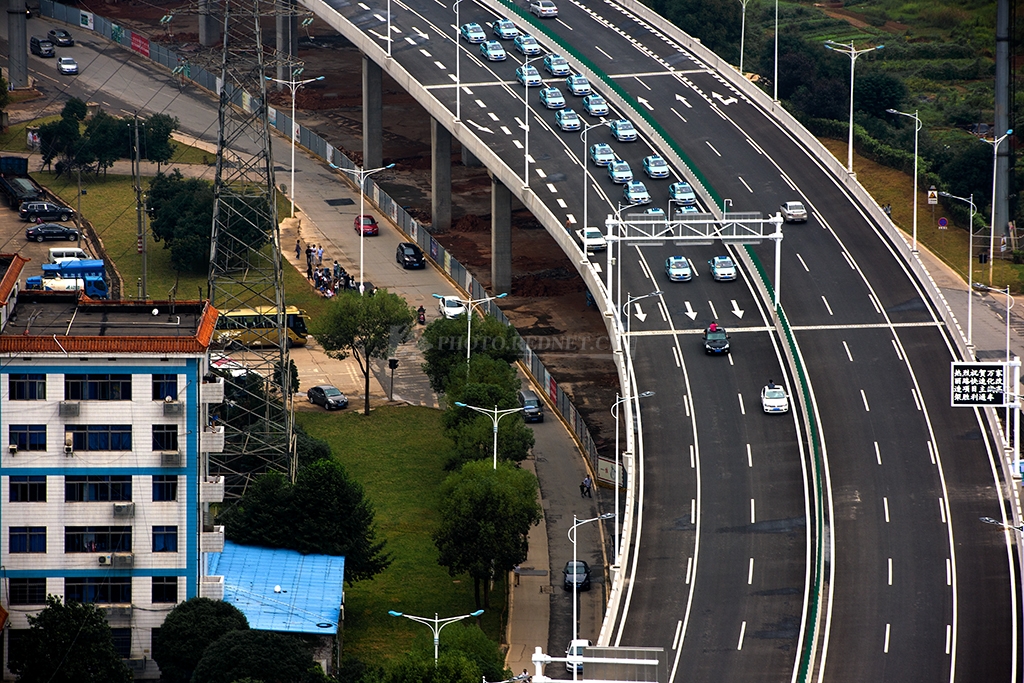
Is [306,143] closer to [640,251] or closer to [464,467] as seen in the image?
[640,251]

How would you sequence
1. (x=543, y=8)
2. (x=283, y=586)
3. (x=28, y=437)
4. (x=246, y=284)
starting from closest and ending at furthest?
(x=28, y=437) < (x=283, y=586) < (x=246, y=284) < (x=543, y=8)

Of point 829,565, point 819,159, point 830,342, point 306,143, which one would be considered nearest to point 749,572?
point 829,565

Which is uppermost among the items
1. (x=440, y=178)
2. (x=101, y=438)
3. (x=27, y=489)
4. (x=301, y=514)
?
(x=440, y=178)

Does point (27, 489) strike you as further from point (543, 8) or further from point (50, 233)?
point (543, 8)

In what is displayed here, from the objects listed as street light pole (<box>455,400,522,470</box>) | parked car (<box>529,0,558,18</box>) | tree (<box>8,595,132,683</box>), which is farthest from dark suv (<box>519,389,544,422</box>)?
parked car (<box>529,0,558,18</box>)

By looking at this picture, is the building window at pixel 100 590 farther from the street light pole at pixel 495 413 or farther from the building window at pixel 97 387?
the street light pole at pixel 495 413

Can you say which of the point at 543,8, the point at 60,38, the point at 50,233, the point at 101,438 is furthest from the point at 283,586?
the point at 60,38
